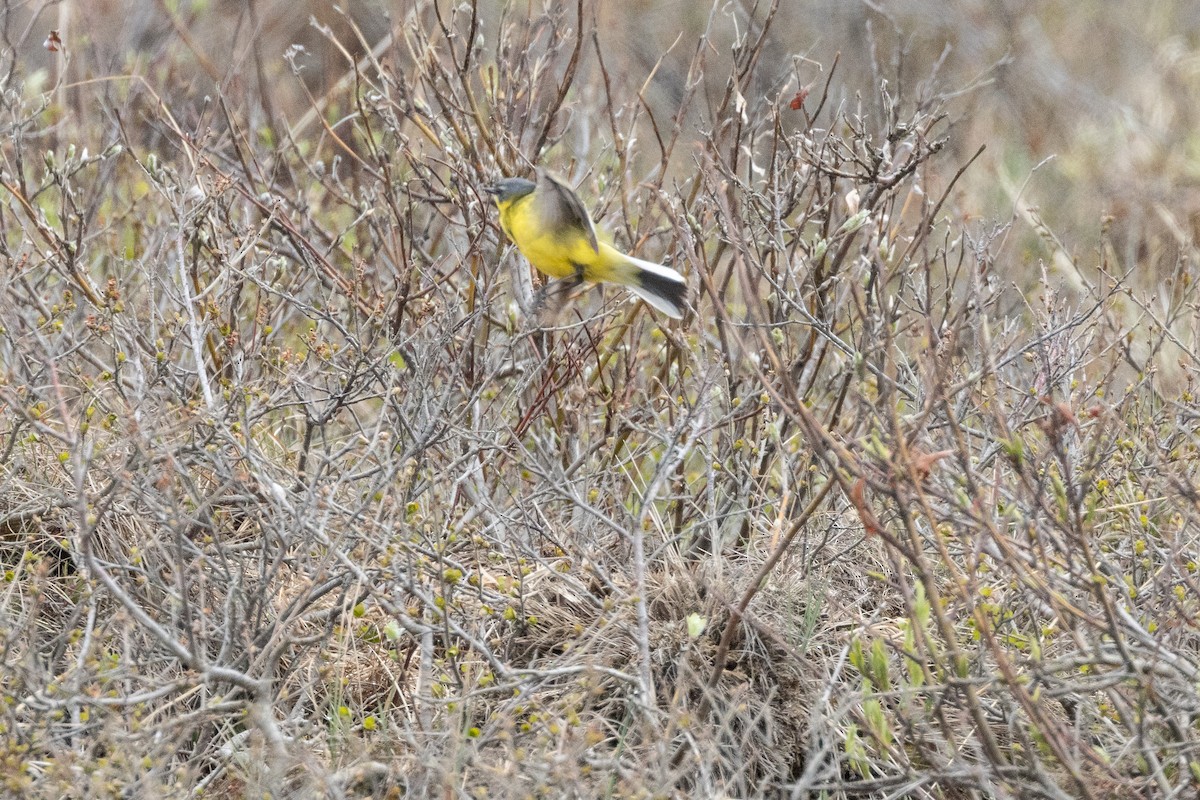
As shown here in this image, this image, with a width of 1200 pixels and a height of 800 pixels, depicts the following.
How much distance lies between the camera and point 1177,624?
3070 mm

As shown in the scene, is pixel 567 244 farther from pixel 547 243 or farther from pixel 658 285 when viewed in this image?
pixel 658 285

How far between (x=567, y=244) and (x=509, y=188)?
0.26 metres

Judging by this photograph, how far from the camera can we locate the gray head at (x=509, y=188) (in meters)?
3.97

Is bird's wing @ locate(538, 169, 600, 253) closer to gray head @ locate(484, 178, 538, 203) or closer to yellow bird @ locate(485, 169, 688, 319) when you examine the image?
yellow bird @ locate(485, 169, 688, 319)

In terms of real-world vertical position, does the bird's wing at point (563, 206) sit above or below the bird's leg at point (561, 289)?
above

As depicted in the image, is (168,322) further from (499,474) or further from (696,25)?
(696,25)

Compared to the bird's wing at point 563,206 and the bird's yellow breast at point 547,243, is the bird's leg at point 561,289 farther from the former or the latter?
the bird's wing at point 563,206

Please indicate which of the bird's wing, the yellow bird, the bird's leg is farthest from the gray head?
the bird's leg

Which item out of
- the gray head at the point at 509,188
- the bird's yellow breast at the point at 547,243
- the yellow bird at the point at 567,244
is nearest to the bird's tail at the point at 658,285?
the yellow bird at the point at 567,244

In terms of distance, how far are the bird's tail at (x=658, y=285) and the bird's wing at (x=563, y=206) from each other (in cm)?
18

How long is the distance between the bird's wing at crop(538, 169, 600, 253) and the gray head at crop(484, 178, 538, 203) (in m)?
0.12

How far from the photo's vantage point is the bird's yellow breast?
3934 mm

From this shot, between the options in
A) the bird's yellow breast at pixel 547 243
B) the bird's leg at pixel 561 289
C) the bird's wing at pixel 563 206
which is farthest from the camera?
the bird's leg at pixel 561 289

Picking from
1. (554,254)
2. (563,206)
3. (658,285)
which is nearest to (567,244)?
(554,254)
